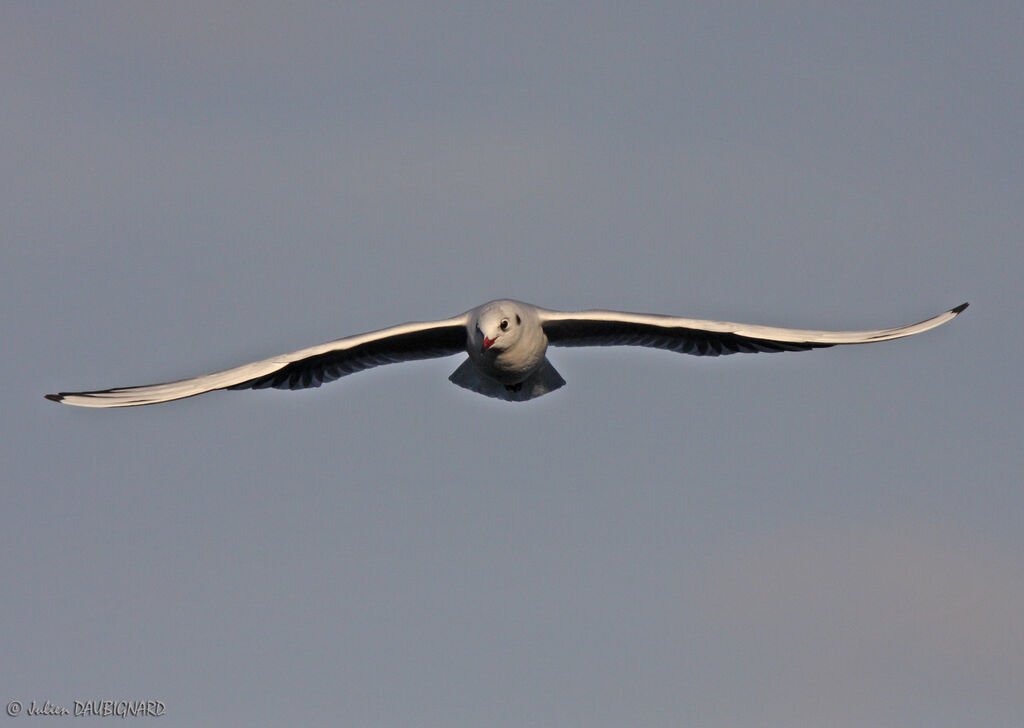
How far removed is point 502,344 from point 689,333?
120 inches

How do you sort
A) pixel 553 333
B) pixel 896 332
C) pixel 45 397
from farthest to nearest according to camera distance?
pixel 553 333 → pixel 896 332 → pixel 45 397

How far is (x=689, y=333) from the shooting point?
2256cm

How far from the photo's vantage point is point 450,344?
23.1 m

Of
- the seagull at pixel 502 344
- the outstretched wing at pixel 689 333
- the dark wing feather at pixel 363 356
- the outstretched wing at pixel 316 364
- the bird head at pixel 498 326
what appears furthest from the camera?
the dark wing feather at pixel 363 356

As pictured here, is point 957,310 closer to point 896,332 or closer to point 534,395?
point 896,332

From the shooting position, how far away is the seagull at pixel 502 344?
68.8 ft

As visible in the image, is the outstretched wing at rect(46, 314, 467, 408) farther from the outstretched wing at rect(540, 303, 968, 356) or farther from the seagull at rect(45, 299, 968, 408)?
the outstretched wing at rect(540, 303, 968, 356)

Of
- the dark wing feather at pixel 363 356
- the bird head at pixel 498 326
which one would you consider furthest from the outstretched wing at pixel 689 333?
the dark wing feather at pixel 363 356

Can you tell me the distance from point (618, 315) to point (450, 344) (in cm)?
275

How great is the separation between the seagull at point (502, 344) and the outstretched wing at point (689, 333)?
14 millimetres

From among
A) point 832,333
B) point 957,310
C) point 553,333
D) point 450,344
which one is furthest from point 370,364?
point 957,310

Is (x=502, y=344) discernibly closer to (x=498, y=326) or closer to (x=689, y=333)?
(x=498, y=326)

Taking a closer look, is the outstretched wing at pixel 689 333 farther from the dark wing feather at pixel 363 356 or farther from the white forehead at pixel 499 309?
the dark wing feather at pixel 363 356

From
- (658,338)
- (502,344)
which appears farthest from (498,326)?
(658,338)
